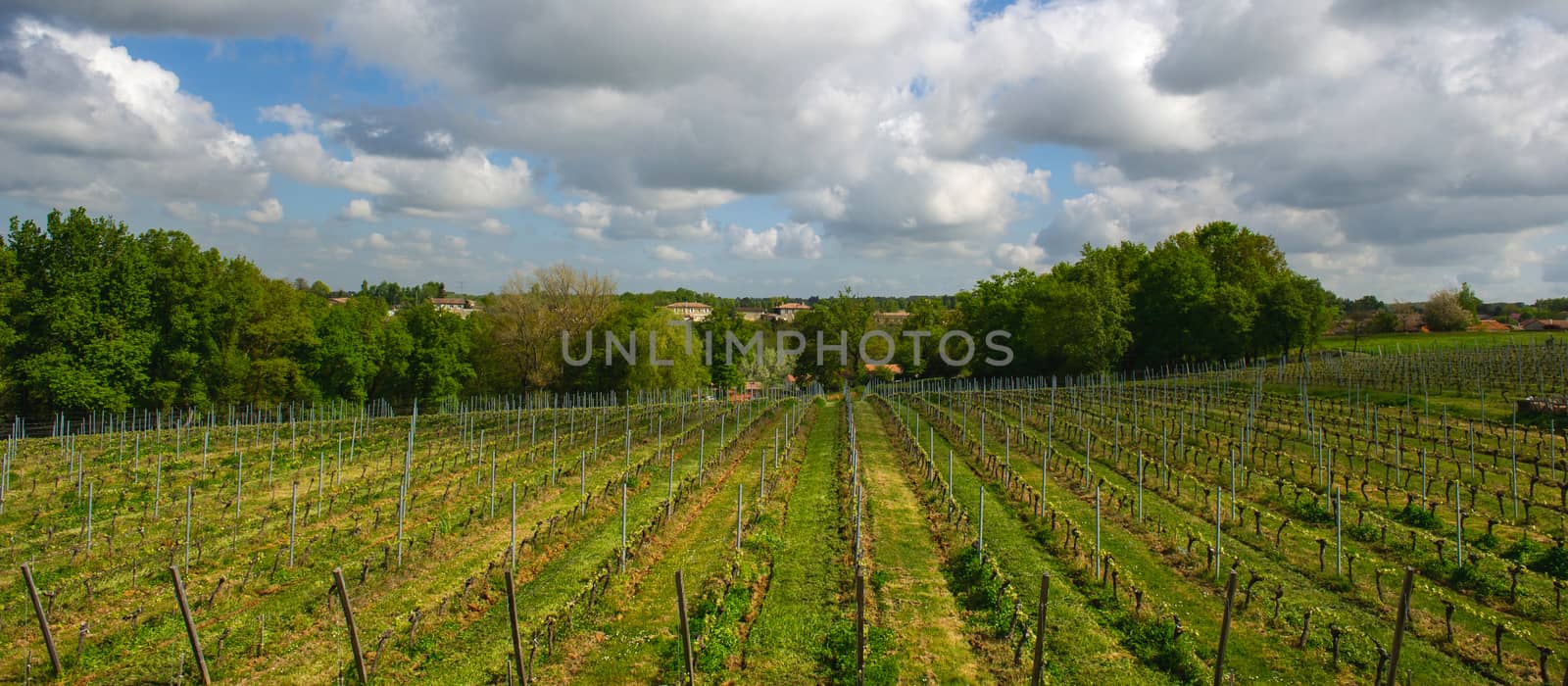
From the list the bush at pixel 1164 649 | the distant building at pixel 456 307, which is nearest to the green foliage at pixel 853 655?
the bush at pixel 1164 649

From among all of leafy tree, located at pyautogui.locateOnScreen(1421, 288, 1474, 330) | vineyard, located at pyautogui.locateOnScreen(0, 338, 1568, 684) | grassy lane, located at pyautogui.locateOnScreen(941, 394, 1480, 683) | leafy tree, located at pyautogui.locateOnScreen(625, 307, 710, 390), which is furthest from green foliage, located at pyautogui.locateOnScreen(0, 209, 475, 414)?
leafy tree, located at pyautogui.locateOnScreen(1421, 288, 1474, 330)

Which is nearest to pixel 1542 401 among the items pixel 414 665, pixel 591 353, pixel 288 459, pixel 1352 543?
pixel 1352 543

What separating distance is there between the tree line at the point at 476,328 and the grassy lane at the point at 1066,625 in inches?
1490

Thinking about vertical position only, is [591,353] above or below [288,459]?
above

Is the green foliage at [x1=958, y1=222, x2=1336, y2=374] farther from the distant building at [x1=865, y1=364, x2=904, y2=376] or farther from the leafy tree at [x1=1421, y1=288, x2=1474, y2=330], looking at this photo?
the leafy tree at [x1=1421, y1=288, x2=1474, y2=330]

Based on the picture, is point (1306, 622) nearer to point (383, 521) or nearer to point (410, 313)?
point (383, 521)

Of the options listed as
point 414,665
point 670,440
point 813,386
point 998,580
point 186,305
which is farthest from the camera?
point 813,386

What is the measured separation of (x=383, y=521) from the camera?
1764 cm

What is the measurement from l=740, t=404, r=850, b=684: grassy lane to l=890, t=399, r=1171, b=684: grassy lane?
9.91 feet

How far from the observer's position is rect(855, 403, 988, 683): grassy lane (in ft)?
32.6

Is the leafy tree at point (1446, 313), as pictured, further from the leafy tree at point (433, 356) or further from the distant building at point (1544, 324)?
the leafy tree at point (433, 356)

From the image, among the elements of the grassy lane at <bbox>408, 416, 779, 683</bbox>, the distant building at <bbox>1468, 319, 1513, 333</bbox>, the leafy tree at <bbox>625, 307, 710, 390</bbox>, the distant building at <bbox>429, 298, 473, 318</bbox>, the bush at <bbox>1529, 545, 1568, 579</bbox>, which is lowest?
the grassy lane at <bbox>408, 416, 779, 683</bbox>

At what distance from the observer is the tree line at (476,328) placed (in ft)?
117

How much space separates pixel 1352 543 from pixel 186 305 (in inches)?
1897
